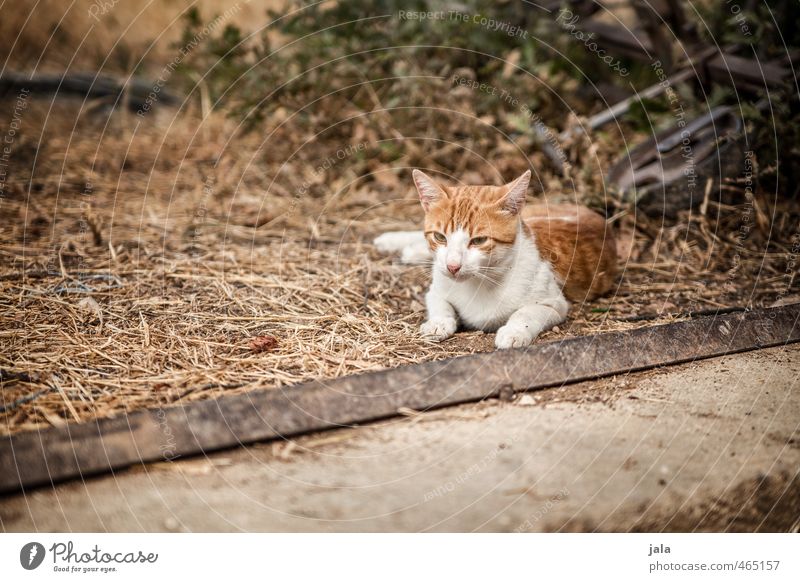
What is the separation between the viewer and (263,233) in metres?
3.31

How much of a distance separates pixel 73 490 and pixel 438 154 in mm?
A: 2817

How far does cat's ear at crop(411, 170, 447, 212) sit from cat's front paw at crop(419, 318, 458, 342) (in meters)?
0.43

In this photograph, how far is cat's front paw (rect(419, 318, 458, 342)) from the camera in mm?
2283

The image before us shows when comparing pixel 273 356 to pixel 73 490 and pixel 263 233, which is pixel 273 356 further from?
pixel 263 233

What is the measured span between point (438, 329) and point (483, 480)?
2.53 ft

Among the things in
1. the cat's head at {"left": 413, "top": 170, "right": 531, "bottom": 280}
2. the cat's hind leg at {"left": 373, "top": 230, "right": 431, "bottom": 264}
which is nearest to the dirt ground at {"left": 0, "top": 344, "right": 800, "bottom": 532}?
the cat's head at {"left": 413, "top": 170, "right": 531, "bottom": 280}

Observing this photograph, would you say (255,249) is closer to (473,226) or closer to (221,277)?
(221,277)

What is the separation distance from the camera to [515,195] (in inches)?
88.7

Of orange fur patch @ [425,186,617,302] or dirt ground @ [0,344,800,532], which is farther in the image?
orange fur patch @ [425,186,617,302]

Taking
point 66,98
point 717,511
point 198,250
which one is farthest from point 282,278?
point 66,98

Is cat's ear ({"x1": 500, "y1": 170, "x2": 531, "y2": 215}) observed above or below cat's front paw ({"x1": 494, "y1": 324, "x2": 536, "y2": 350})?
above

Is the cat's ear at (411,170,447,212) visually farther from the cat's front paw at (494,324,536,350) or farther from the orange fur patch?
the cat's front paw at (494,324,536,350)

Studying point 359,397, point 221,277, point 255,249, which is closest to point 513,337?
point 359,397

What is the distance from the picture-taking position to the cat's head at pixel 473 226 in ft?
7.25
